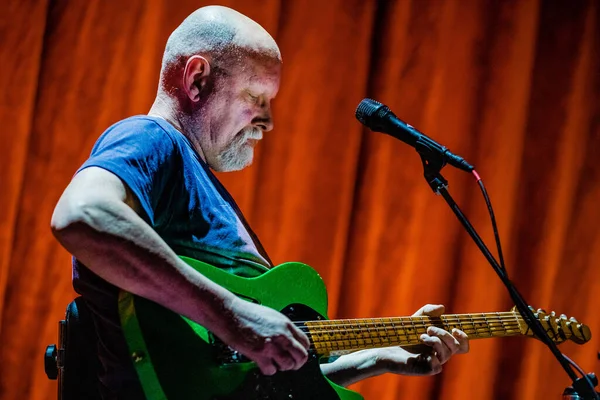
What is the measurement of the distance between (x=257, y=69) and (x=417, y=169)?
1.30 meters

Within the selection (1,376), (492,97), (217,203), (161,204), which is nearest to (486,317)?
(217,203)

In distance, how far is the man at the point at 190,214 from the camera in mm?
1250

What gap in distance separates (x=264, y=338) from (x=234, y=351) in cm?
12

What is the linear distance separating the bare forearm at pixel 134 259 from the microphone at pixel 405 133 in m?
0.66

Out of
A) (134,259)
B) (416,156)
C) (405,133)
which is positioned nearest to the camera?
(134,259)

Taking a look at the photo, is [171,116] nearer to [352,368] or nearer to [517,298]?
[352,368]

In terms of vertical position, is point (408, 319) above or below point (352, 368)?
above

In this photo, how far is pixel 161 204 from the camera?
1.49 meters

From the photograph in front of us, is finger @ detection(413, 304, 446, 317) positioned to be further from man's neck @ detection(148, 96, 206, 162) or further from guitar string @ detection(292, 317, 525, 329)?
man's neck @ detection(148, 96, 206, 162)

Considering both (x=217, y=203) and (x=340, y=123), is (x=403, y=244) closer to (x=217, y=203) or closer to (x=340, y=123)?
(x=340, y=123)

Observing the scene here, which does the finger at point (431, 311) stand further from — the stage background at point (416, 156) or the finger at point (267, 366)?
the stage background at point (416, 156)

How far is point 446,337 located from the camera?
1.84 meters

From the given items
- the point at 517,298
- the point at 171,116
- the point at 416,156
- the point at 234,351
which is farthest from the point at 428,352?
the point at 416,156

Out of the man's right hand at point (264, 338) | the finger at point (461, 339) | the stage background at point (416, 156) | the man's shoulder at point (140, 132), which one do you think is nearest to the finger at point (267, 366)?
the man's right hand at point (264, 338)
